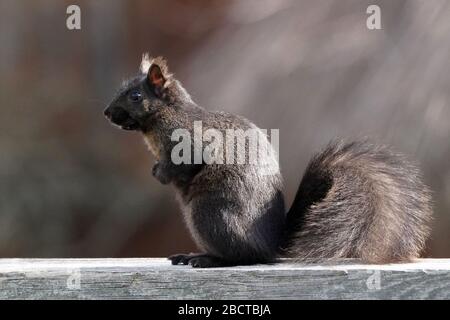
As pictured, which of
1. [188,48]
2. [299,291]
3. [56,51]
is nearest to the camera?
[299,291]

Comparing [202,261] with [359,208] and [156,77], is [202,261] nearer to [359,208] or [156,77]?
[359,208]

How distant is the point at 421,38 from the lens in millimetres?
4824

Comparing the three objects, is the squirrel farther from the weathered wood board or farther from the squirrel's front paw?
the weathered wood board

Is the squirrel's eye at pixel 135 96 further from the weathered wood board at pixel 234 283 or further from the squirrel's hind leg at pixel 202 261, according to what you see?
the weathered wood board at pixel 234 283

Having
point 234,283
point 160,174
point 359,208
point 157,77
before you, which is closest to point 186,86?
point 157,77

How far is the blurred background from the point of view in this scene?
15.6 ft

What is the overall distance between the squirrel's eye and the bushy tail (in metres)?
0.57

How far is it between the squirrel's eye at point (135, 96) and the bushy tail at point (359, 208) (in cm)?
57

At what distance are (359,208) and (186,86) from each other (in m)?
2.37

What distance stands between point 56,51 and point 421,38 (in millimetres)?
2266

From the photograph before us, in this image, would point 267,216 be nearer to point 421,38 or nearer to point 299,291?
point 299,291

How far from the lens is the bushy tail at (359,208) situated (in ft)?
8.88

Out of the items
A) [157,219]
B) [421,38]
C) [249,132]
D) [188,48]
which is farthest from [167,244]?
[249,132]

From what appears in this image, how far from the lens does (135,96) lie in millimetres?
3041
